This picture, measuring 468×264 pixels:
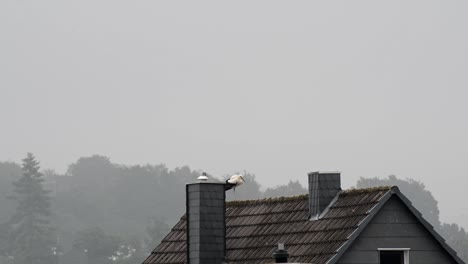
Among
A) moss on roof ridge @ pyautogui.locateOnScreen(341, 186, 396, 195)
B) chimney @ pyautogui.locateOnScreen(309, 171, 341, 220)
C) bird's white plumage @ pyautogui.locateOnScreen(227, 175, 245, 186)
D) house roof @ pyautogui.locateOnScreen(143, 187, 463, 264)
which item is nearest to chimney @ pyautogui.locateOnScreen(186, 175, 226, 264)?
house roof @ pyautogui.locateOnScreen(143, 187, 463, 264)

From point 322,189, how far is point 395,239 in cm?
253

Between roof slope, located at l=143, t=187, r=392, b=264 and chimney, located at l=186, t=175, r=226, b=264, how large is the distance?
0.43 meters

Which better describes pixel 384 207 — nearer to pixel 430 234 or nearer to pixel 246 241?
pixel 430 234

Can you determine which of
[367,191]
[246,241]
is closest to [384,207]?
[367,191]

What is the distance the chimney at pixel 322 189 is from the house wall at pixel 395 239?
2.08m

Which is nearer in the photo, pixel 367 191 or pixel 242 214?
pixel 367 191

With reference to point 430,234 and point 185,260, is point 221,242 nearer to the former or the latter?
point 185,260

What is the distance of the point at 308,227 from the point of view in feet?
139

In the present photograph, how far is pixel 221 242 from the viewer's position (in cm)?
4434

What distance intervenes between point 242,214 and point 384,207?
20.1 ft

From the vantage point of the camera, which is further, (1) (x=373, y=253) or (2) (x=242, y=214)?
(2) (x=242, y=214)

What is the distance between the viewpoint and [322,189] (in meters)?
42.6

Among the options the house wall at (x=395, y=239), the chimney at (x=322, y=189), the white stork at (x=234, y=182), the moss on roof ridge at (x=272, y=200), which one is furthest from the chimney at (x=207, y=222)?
the house wall at (x=395, y=239)

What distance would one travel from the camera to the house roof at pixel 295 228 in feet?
133
